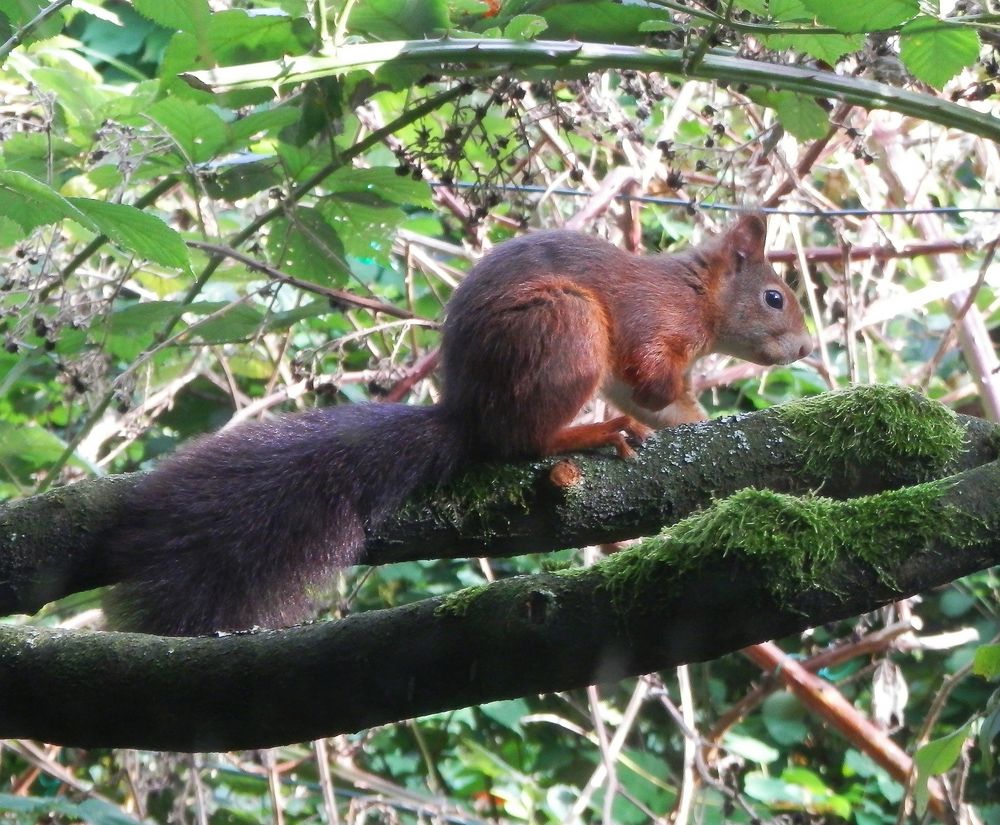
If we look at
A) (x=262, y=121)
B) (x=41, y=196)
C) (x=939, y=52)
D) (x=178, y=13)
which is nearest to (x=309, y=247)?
→ (x=262, y=121)

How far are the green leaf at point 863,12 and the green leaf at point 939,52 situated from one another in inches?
3.6

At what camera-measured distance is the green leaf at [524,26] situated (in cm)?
176

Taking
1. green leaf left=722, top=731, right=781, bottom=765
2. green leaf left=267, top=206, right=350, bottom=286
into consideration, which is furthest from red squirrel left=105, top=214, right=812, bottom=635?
green leaf left=722, top=731, right=781, bottom=765

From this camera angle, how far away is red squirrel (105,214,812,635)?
1773 mm

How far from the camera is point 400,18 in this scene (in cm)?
186

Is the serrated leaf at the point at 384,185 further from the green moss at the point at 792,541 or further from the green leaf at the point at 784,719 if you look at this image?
the green leaf at the point at 784,719

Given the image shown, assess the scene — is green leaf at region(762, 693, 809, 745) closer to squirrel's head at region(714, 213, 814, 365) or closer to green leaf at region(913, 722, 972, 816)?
squirrel's head at region(714, 213, 814, 365)

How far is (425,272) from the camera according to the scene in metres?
3.19

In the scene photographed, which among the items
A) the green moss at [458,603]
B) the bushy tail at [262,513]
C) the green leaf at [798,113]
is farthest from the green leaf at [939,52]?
the green moss at [458,603]

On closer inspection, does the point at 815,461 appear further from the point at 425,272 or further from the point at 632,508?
the point at 425,272

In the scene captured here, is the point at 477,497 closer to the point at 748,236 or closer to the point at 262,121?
the point at 262,121

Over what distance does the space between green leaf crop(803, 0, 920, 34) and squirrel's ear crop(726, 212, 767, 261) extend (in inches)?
43.9

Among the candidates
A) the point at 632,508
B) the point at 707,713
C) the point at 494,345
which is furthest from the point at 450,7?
the point at 707,713

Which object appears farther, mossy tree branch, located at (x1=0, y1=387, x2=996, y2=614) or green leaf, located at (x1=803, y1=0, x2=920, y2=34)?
mossy tree branch, located at (x1=0, y1=387, x2=996, y2=614)
